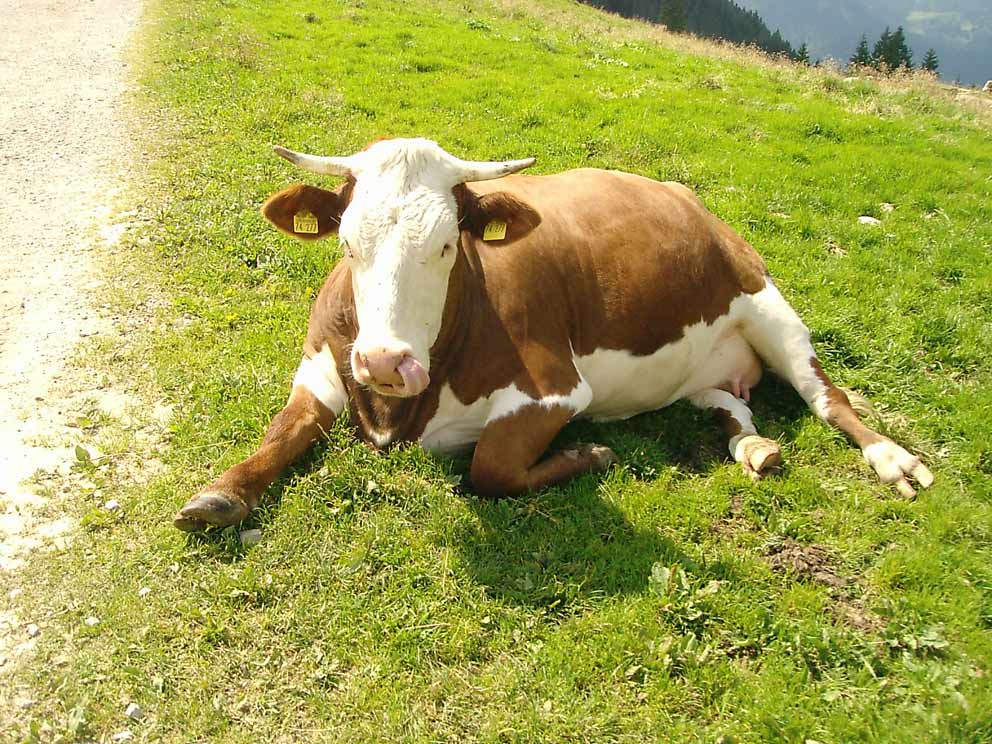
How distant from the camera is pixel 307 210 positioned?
4578 millimetres

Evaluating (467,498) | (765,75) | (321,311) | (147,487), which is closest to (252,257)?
(321,311)

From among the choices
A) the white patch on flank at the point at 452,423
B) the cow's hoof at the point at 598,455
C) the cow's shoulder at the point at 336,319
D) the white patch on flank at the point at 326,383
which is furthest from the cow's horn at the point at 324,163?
the cow's hoof at the point at 598,455

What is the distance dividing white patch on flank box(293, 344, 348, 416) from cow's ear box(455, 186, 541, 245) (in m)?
1.25

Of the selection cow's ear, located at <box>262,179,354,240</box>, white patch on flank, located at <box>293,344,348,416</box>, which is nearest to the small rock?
white patch on flank, located at <box>293,344,348,416</box>

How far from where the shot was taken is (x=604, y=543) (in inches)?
176

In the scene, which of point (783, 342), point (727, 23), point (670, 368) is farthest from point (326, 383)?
point (727, 23)

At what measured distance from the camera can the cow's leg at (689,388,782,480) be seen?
5.00 m

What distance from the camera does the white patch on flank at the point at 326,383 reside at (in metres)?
4.96

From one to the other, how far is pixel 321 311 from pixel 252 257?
107 inches

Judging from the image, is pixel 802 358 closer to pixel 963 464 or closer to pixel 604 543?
pixel 963 464

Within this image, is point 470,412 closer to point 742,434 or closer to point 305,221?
point 305,221

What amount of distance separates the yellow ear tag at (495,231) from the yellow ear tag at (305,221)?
3.25ft

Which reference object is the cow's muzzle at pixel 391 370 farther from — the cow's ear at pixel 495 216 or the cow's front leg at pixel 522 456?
the cow's ear at pixel 495 216

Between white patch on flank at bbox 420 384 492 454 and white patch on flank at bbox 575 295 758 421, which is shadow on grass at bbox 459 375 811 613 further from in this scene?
white patch on flank at bbox 420 384 492 454
